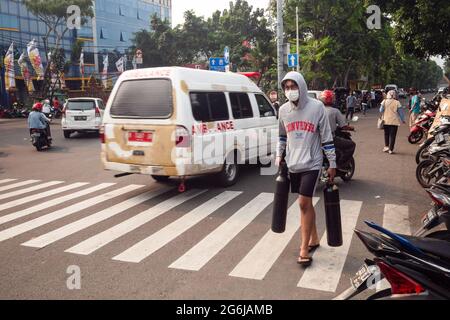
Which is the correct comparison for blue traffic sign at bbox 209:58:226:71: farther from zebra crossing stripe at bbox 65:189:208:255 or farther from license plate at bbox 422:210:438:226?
license plate at bbox 422:210:438:226

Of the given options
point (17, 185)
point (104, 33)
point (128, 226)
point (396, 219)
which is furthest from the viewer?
point (104, 33)

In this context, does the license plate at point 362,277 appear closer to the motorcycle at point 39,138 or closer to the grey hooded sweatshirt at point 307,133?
the grey hooded sweatshirt at point 307,133

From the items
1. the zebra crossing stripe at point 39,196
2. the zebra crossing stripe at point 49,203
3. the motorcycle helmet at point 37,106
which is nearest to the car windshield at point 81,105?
the motorcycle helmet at point 37,106

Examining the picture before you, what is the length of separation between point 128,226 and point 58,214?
138cm

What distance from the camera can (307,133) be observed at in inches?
168

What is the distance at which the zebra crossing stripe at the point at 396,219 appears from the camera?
5.39 metres

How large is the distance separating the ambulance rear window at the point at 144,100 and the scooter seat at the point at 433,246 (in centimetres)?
453

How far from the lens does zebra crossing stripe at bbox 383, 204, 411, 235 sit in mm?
5387

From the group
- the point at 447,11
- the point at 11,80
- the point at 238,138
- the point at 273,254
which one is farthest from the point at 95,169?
the point at 11,80

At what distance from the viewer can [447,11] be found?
546 inches

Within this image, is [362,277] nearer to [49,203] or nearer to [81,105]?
[49,203]

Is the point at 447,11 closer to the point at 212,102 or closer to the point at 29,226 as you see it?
the point at 212,102

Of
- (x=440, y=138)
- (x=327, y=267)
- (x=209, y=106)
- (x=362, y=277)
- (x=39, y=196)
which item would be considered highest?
(x=209, y=106)

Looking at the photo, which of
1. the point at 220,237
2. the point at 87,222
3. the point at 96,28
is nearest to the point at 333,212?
the point at 220,237
